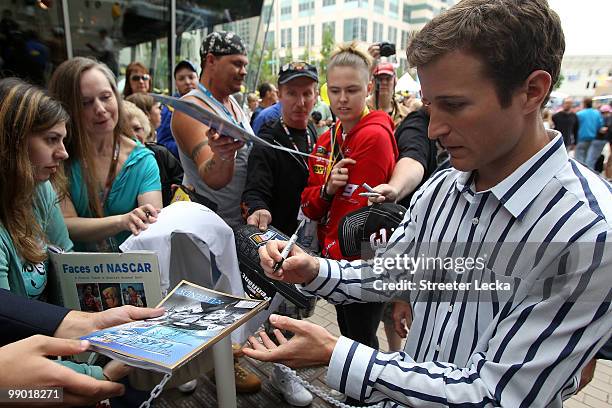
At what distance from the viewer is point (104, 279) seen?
155cm

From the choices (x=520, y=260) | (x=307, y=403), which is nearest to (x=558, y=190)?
(x=520, y=260)

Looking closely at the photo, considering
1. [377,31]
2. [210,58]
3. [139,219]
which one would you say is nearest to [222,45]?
[210,58]

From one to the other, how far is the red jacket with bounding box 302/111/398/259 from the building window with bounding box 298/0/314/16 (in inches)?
2257

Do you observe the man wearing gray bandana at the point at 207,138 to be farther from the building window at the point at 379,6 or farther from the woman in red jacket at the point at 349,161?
the building window at the point at 379,6

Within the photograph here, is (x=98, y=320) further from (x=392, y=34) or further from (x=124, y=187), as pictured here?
(x=392, y=34)

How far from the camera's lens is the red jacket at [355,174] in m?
2.16

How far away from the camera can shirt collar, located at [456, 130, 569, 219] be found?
1.04 meters

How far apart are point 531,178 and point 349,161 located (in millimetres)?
1154

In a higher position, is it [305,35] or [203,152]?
[305,35]

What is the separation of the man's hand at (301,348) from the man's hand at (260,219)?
1049mm

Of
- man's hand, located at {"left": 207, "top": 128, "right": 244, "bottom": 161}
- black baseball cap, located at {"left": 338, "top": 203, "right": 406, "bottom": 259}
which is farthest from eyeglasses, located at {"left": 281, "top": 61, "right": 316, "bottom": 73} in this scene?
black baseball cap, located at {"left": 338, "top": 203, "right": 406, "bottom": 259}

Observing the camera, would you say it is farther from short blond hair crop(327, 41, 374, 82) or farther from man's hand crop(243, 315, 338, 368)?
man's hand crop(243, 315, 338, 368)

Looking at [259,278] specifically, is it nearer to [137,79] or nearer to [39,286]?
[39,286]

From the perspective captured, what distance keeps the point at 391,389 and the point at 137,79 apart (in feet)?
16.8
